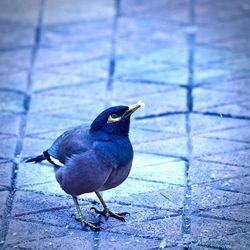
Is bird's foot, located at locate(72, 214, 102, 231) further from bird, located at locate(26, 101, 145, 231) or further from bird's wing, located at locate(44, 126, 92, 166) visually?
bird's wing, located at locate(44, 126, 92, 166)

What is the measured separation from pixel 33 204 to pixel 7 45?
2.78 m

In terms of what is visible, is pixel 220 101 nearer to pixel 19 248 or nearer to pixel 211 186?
pixel 211 186

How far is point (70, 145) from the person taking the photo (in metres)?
4.32

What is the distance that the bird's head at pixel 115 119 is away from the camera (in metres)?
4.19

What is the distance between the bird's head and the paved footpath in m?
0.63

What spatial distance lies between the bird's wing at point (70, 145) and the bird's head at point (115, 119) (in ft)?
0.42

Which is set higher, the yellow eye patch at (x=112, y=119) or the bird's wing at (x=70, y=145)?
the yellow eye patch at (x=112, y=119)

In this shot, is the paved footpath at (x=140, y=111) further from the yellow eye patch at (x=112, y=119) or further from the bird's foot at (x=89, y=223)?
the yellow eye patch at (x=112, y=119)

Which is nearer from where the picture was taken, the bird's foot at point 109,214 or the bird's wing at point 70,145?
the bird's wing at point 70,145

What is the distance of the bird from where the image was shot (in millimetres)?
4117

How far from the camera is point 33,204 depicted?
456 centimetres

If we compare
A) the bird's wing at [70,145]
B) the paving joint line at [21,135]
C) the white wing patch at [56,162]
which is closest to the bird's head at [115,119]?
the bird's wing at [70,145]

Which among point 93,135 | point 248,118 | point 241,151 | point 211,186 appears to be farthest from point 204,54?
point 93,135

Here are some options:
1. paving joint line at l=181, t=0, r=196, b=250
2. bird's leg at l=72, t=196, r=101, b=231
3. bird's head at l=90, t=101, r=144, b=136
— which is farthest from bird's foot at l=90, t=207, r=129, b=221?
bird's head at l=90, t=101, r=144, b=136
